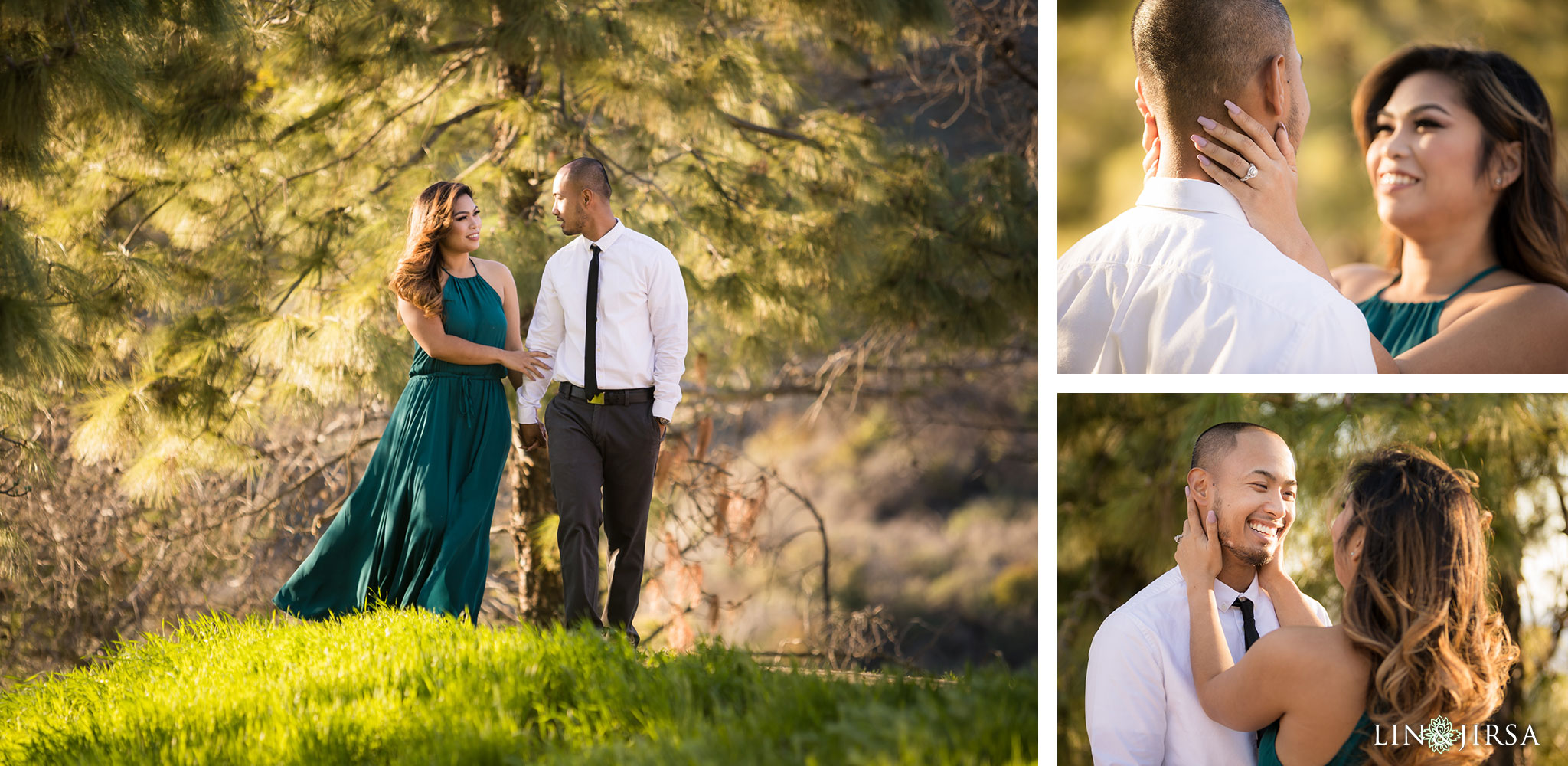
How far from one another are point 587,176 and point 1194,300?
205 centimetres

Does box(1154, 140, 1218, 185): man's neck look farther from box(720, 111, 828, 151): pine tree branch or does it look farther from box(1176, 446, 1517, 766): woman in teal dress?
box(720, 111, 828, 151): pine tree branch

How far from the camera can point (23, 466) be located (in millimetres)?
3904

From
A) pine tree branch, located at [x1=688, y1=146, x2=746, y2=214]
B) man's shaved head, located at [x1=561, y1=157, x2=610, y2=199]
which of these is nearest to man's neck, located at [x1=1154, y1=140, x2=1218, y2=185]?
man's shaved head, located at [x1=561, y1=157, x2=610, y2=199]

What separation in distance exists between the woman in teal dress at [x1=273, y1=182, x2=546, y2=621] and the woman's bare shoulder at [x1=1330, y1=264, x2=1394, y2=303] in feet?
7.23

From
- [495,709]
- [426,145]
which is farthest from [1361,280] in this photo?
[426,145]

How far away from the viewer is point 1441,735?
1.58 meters

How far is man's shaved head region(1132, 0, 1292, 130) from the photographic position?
152 centimetres

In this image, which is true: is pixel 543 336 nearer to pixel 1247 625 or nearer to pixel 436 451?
pixel 436 451

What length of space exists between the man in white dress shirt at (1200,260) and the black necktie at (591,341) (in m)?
1.79

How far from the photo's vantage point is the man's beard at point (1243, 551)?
5.43 ft

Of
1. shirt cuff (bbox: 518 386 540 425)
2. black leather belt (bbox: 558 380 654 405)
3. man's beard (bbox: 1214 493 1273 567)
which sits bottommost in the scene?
man's beard (bbox: 1214 493 1273 567)

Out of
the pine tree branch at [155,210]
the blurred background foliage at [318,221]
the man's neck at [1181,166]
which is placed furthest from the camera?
the pine tree branch at [155,210]

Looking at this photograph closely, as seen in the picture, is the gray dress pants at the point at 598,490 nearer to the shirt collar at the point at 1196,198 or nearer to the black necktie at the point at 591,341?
the black necktie at the point at 591,341

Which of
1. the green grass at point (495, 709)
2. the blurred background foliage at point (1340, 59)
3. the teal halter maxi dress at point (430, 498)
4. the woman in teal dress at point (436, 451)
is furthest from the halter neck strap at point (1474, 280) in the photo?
the teal halter maxi dress at point (430, 498)
